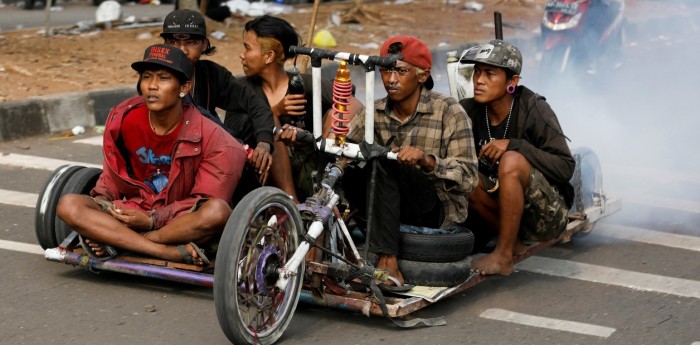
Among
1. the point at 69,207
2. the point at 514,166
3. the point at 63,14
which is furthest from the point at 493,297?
the point at 63,14

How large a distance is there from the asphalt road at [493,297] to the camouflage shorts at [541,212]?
10.8 inches

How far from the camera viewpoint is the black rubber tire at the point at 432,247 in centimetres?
545

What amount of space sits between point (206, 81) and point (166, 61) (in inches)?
41.1

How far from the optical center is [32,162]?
870 cm

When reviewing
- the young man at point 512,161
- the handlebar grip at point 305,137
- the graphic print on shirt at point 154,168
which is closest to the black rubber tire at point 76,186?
the graphic print on shirt at point 154,168

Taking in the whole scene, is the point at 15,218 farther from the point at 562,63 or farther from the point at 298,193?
the point at 562,63

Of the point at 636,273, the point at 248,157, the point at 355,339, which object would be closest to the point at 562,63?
the point at 636,273

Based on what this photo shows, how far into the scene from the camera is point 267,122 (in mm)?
→ 6242

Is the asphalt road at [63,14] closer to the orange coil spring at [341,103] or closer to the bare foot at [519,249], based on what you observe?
the bare foot at [519,249]

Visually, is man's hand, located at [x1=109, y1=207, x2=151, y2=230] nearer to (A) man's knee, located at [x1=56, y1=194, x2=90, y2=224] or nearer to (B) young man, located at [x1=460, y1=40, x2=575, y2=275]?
(A) man's knee, located at [x1=56, y1=194, x2=90, y2=224]

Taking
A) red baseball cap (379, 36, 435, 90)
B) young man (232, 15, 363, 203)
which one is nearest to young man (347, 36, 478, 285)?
red baseball cap (379, 36, 435, 90)

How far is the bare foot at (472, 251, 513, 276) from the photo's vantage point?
18.8ft

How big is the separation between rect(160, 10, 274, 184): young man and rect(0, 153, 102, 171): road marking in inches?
89.3

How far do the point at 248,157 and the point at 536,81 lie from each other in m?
7.48
